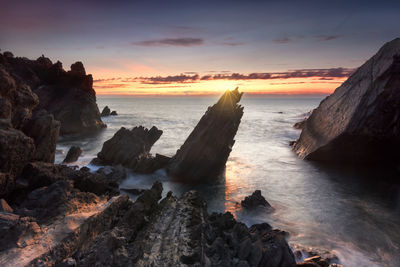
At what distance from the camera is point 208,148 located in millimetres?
19625

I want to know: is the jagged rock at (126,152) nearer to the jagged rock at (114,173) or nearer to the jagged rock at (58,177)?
the jagged rock at (114,173)

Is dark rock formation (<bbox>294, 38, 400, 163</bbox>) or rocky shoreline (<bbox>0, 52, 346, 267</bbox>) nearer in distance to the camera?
rocky shoreline (<bbox>0, 52, 346, 267</bbox>)

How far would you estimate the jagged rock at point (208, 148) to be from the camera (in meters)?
19.5

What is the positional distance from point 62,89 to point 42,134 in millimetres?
34647

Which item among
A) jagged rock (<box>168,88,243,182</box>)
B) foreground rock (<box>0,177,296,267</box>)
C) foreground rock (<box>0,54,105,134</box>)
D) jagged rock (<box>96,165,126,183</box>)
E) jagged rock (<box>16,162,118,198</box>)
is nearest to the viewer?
foreground rock (<box>0,177,296,267</box>)

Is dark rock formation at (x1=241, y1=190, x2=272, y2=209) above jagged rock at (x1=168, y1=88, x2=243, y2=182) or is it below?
below

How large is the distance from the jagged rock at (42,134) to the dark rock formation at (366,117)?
20.2 m

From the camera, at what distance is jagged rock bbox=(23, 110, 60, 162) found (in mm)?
12922

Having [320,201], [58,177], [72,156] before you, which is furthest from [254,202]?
[72,156]

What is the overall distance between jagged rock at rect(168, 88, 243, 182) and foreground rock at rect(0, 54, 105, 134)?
28481 mm

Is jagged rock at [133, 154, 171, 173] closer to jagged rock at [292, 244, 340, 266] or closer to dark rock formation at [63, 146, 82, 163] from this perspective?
dark rock formation at [63, 146, 82, 163]

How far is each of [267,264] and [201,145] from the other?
42.1 ft

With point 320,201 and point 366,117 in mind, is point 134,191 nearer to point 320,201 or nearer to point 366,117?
point 320,201

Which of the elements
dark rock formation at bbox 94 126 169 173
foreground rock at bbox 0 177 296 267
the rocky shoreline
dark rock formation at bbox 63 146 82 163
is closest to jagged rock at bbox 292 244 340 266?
the rocky shoreline
